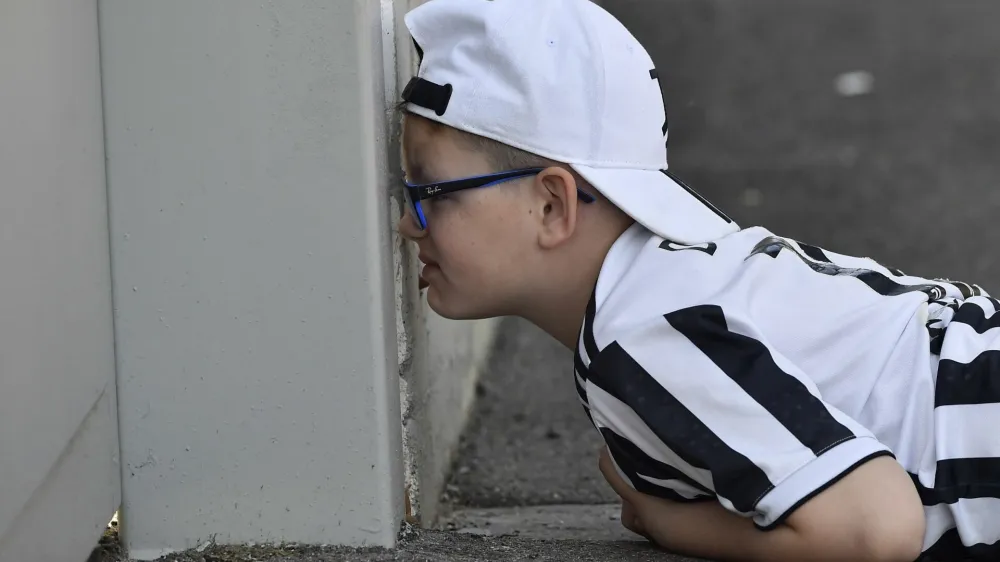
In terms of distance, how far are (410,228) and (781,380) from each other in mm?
619

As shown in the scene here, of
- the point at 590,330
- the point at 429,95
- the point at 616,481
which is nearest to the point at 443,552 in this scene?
the point at 616,481

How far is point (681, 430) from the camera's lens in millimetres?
1457

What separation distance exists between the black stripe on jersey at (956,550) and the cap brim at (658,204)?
0.54 metres

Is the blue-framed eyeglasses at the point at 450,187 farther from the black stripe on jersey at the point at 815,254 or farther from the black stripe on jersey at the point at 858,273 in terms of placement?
the black stripe on jersey at the point at 815,254

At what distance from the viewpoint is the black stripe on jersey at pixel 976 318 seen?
1682 mm

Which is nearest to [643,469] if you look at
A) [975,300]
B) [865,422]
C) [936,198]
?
[865,422]

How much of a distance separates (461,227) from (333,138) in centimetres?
24

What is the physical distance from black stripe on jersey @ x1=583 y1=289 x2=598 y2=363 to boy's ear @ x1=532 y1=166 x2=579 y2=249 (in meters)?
0.13

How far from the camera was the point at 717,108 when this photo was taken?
5008 millimetres

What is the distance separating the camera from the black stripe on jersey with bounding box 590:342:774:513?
56.3 inches

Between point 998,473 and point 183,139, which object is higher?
point 183,139

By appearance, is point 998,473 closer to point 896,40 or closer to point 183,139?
point 183,139

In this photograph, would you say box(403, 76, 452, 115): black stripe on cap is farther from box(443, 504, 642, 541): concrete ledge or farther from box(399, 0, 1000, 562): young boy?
box(443, 504, 642, 541): concrete ledge

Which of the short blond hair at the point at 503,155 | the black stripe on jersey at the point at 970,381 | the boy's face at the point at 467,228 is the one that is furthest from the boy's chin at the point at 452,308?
the black stripe on jersey at the point at 970,381
